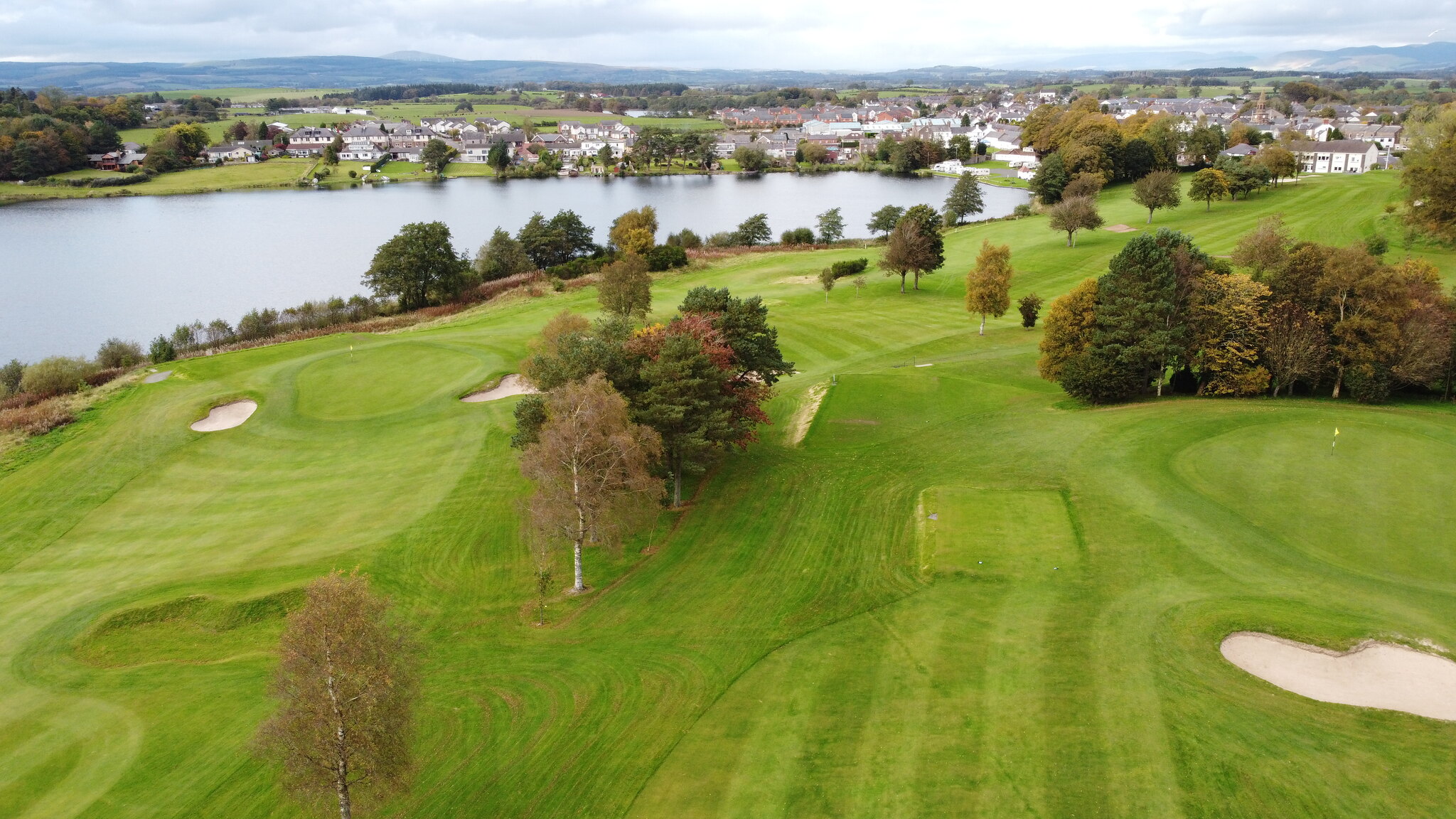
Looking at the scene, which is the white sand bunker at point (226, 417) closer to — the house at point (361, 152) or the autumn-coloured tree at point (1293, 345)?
the autumn-coloured tree at point (1293, 345)

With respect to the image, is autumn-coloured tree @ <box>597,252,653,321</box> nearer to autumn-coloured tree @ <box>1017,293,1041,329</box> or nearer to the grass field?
the grass field

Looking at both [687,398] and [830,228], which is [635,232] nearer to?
[830,228]

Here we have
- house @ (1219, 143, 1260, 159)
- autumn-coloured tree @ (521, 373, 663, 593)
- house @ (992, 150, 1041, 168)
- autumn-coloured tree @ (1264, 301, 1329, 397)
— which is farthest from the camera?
house @ (992, 150, 1041, 168)

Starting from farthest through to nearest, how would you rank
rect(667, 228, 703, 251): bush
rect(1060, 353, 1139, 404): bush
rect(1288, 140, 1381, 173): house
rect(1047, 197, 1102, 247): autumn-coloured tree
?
rect(1288, 140, 1381, 173): house → rect(667, 228, 703, 251): bush → rect(1047, 197, 1102, 247): autumn-coloured tree → rect(1060, 353, 1139, 404): bush

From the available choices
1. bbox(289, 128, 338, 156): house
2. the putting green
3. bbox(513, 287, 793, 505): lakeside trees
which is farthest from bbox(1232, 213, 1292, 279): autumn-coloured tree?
bbox(289, 128, 338, 156): house

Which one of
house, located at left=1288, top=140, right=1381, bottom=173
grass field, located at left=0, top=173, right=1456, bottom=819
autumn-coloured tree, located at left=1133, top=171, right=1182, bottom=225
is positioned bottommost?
grass field, located at left=0, top=173, right=1456, bottom=819

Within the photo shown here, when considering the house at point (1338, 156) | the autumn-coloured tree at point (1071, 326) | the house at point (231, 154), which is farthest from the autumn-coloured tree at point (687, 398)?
the house at point (231, 154)
